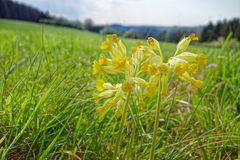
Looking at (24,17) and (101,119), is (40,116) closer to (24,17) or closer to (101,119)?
(101,119)

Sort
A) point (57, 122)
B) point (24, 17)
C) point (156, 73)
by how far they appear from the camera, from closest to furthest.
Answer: point (156, 73)
point (57, 122)
point (24, 17)

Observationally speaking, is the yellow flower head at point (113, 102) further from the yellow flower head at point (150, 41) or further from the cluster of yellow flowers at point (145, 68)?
the yellow flower head at point (150, 41)

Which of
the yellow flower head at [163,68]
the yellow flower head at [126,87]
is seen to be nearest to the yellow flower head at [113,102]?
the yellow flower head at [126,87]

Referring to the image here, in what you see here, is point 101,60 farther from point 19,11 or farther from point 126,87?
point 19,11

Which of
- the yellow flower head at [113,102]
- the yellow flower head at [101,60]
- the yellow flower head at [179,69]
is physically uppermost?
the yellow flower head at [179,69]

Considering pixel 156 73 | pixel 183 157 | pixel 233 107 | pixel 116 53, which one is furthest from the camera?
pixel 233 107

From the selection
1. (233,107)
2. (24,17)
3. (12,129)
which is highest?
(12,129)

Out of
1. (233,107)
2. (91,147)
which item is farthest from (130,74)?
(233,107)

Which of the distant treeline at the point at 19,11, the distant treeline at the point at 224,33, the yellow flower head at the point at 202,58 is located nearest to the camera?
the yellow flower head at the point at 202,58

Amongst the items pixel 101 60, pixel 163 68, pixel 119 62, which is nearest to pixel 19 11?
pixel 101 60
